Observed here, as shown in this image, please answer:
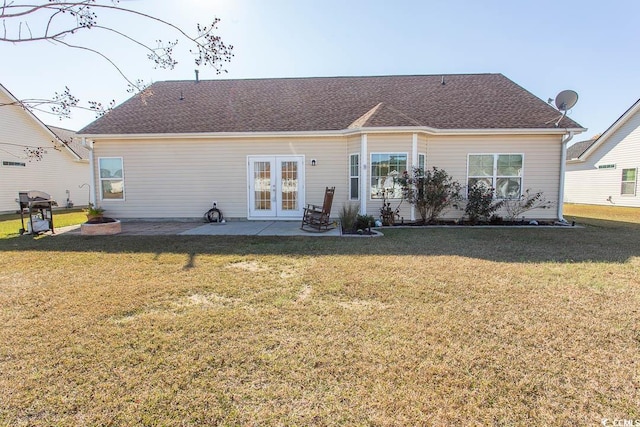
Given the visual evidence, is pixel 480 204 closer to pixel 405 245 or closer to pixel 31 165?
pixel 405 245

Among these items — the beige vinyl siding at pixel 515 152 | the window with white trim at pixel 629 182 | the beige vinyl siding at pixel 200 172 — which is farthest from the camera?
the window with white trim at pixel 629 182

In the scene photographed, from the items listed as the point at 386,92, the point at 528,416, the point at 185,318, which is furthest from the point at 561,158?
the point at 185,318

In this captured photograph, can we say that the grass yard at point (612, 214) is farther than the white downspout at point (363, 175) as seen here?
Yes

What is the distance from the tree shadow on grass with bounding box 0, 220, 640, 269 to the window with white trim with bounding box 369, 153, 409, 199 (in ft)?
6.38

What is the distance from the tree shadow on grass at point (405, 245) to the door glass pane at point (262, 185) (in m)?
3.29

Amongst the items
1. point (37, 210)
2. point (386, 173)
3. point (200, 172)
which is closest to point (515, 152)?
point (386, 173)

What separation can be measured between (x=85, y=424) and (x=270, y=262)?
3.67 meters

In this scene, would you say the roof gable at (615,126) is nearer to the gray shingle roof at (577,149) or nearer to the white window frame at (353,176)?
the gray shingle roof at (577,149)

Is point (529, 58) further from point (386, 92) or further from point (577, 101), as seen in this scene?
point (386, 92)

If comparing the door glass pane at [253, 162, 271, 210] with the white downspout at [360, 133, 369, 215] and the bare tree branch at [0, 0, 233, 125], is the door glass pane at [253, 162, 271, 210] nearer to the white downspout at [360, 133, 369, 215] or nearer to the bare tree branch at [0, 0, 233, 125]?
the white downspout at [360, 133, 369, 215]

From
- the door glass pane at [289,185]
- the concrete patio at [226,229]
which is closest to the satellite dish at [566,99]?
the concrete patio at [226,229]

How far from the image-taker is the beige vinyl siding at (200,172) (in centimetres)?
1055

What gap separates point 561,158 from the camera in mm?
10094

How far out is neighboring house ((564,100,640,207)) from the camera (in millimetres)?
16266
